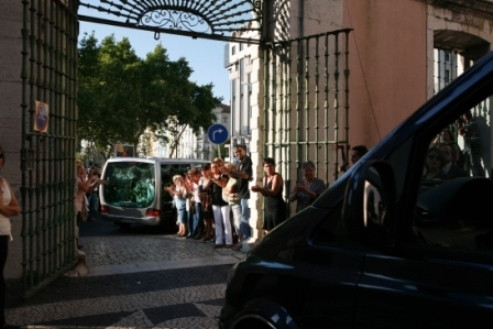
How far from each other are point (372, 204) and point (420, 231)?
215 millimetres

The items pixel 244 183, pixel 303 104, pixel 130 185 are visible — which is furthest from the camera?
pixel 130 185

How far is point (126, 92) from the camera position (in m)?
37.8

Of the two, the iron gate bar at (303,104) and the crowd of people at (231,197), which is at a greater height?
the iron gate bar at (303,104)

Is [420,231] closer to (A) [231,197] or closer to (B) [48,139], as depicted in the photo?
(B) [48,139]

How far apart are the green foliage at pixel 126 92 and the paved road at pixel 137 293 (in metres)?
27.9

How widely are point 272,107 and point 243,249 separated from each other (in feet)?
8.15

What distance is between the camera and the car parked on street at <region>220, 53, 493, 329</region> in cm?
175

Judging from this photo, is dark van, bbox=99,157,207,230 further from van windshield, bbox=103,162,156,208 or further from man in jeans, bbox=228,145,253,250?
man in jeans, bbox=228,145,253,250

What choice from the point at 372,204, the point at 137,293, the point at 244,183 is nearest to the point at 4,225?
the point at 137,293

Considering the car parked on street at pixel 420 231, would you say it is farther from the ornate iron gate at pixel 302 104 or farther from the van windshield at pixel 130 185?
the van windshield at pixel 130 185

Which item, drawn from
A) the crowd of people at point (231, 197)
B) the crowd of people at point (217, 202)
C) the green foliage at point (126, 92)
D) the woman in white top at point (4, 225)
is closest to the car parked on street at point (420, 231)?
the woman in white top at point (4, 225)

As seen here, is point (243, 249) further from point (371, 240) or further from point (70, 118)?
point (371, 240)

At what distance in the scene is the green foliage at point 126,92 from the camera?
3628 centimetres

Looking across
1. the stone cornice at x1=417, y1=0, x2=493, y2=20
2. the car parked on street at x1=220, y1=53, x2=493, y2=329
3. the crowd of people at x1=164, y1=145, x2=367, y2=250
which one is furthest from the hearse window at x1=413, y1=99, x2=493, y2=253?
the stone cornice at x1=417, y1=0, x2=493, y2=20
